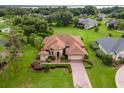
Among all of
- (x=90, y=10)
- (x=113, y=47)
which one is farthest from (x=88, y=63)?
(x=90, y=10)

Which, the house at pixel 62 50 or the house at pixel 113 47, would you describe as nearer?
the house at pixel 113 47

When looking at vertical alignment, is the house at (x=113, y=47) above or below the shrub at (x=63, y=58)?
above

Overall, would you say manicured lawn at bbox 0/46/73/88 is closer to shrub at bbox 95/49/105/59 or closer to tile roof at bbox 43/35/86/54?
tile roof at bbox 43/35/86/54

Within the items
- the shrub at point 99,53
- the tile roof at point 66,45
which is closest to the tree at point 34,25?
the tile roof at point 66,45

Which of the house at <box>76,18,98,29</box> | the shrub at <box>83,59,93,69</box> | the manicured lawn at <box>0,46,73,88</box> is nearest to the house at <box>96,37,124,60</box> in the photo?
the shrub at <box>83,59,93,69</box>

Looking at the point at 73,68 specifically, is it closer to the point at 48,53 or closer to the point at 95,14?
the point at 48,53

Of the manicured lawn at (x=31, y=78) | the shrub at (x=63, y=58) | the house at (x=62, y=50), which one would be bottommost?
the shrub at (x=63, y=58)

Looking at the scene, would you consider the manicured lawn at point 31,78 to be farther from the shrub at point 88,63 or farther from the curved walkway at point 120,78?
the curved walkway at point 120,78
